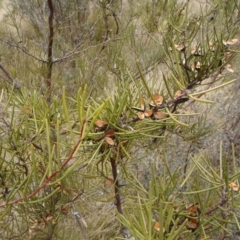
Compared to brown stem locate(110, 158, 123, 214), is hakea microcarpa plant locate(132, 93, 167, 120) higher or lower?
higher

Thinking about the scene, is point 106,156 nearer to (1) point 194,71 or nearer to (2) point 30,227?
(1) point 194,71

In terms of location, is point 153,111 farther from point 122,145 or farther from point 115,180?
point 115,180

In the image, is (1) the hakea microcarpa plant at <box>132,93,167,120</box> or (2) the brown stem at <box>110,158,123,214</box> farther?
(2) the brown stem at <box>110,158,123,214</box>

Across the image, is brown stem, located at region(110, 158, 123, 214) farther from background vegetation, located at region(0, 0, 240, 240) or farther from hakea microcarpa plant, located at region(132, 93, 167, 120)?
hakea microcarpa plant, located at region(132, 93, 167, 120)

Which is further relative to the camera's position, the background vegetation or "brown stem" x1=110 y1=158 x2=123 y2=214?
"brown stem" x1=110 y1=158 x2=123 y2=214

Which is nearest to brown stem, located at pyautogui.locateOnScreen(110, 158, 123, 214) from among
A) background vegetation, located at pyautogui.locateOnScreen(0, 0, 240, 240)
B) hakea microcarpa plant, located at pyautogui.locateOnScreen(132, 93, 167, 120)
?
background vegetation, located at pyautogui.locateOnScreen(0, 0, 240, 240)

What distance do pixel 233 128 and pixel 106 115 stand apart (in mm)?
1207

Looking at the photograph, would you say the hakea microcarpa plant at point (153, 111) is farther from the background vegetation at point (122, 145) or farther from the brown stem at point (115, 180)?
the brown stem at point (115, 180)

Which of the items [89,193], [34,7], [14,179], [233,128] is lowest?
[233,128]

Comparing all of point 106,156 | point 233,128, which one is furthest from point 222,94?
point 106,156

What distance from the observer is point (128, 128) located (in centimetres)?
39

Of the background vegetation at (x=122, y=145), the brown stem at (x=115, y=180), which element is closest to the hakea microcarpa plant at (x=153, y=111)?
the background vegetation at (x=122, y=145)

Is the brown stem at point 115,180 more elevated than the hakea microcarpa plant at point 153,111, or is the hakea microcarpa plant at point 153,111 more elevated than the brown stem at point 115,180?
the hakea microcarpa plant at point 153,111

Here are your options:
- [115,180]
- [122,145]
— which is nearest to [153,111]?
[122,145]
